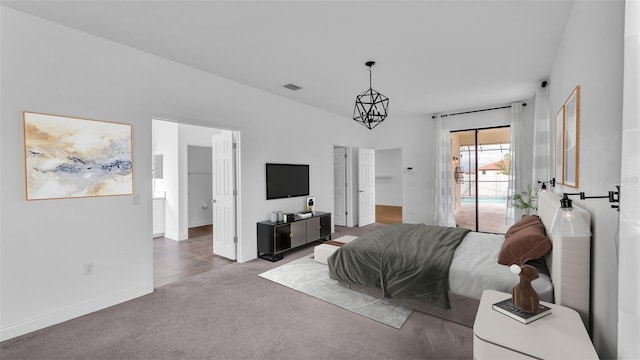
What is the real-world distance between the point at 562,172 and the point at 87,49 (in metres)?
4.71

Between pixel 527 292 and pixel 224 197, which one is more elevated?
pixel 224 197

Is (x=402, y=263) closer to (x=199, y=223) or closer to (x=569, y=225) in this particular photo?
(x=569, y=225)

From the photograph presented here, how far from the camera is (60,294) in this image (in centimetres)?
258

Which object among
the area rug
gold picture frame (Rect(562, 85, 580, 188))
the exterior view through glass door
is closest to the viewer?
gold picture frame (Rect(562, 85, 580, 188))

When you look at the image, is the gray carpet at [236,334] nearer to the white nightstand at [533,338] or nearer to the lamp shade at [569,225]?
the white nightstand at [533,338]

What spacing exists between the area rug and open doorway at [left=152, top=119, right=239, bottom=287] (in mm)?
1071

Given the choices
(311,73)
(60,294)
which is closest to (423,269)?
(311,73)

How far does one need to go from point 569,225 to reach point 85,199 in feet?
12.5

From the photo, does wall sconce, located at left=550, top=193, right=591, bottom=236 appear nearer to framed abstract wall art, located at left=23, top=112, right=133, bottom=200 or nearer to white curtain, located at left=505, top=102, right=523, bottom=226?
framed abstract wall art, located at left=23, top=112, right=133, bottom=200

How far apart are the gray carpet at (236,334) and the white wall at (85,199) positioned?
0.28 meters

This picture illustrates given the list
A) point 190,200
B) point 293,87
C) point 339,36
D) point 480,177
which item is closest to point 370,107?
point 339,36

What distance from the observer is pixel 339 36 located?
2803 mm

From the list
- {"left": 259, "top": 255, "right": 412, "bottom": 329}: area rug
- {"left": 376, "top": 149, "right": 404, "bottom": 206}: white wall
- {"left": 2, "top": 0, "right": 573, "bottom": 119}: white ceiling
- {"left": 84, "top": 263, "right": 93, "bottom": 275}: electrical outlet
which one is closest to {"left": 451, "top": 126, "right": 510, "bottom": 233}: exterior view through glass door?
{"left": 2, "top": 0, "right": 573, "bottom": 119}: white ceiling

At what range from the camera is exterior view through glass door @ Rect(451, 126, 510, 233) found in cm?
575
